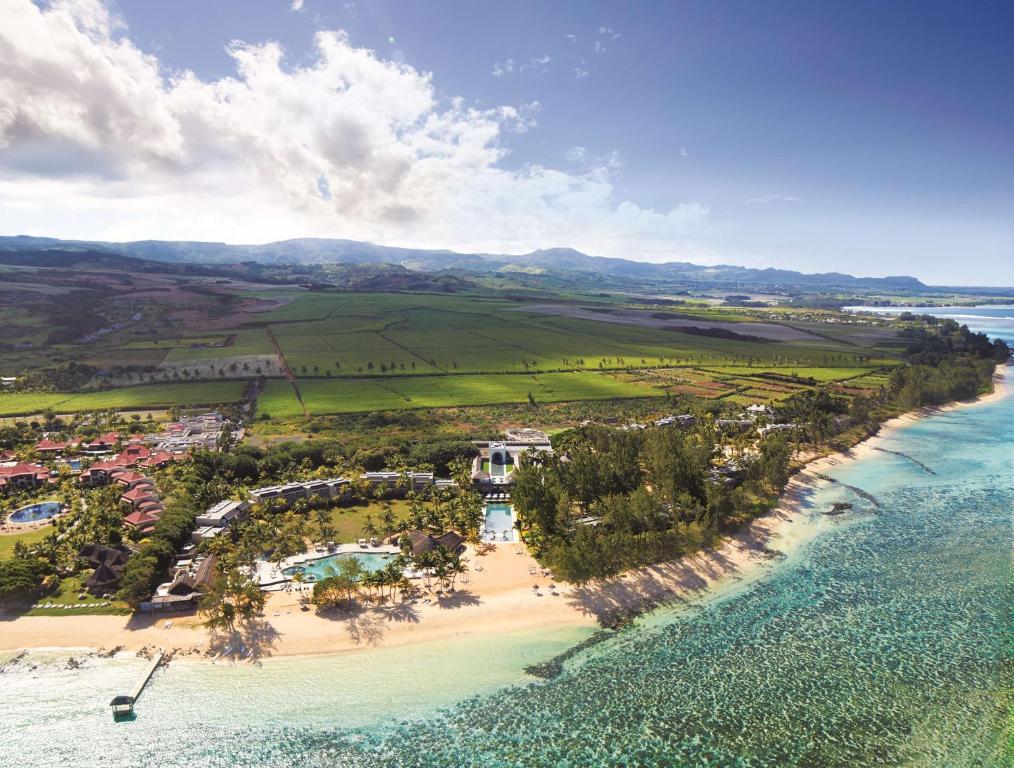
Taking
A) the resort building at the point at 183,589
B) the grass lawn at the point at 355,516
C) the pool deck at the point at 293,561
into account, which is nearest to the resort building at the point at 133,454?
the grass lawn at the point at 355,516

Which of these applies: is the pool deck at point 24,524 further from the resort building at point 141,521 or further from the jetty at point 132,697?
the jetty at point 132,697

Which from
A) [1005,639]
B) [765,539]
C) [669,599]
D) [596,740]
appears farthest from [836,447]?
[596,740]

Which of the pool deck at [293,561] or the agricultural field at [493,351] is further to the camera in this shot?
the agricultural field at [493,351]

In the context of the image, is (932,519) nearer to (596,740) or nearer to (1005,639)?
(1005,639)

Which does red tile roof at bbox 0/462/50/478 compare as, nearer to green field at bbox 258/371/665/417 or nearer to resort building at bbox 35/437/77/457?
resort building at bbox 35/437/77/457

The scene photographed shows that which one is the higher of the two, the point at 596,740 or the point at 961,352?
the point at 961,352
